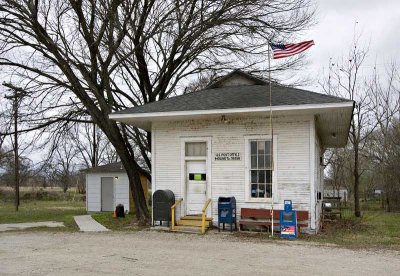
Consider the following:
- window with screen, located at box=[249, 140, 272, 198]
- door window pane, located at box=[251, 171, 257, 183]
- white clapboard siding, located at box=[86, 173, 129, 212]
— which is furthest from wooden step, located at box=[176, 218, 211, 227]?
white clapboard siding, located at box=[86, 173, 129, 212]

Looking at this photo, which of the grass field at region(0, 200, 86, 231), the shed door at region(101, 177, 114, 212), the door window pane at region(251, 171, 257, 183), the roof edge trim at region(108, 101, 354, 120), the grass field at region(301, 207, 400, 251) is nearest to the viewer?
the grass field at region(301, 207, 400, 251)

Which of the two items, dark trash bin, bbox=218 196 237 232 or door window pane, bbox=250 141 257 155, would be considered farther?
door window pane, bbox=250 141 257 155

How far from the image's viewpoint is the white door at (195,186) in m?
15.2

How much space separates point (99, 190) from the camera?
26.9 meters

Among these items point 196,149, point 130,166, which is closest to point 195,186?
point 196,149

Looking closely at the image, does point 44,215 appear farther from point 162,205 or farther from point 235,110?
point 235,110

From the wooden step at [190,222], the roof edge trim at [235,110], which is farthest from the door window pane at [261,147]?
the wooden step at [190,222]

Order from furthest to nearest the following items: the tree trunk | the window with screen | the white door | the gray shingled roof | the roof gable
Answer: the roof gable, the tree trunk, the white door, the window with screen, the gray shingled roof

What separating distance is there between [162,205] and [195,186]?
1253 mm

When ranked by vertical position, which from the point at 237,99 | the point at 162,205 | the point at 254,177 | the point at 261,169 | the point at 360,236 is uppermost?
the point at 237,99

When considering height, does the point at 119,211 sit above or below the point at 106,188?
below

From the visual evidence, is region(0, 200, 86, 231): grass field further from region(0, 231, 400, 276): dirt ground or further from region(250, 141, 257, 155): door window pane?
region(250, 141, 257, 155): door window pane

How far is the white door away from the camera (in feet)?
49.8

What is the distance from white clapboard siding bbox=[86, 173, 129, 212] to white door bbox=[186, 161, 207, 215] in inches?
448
